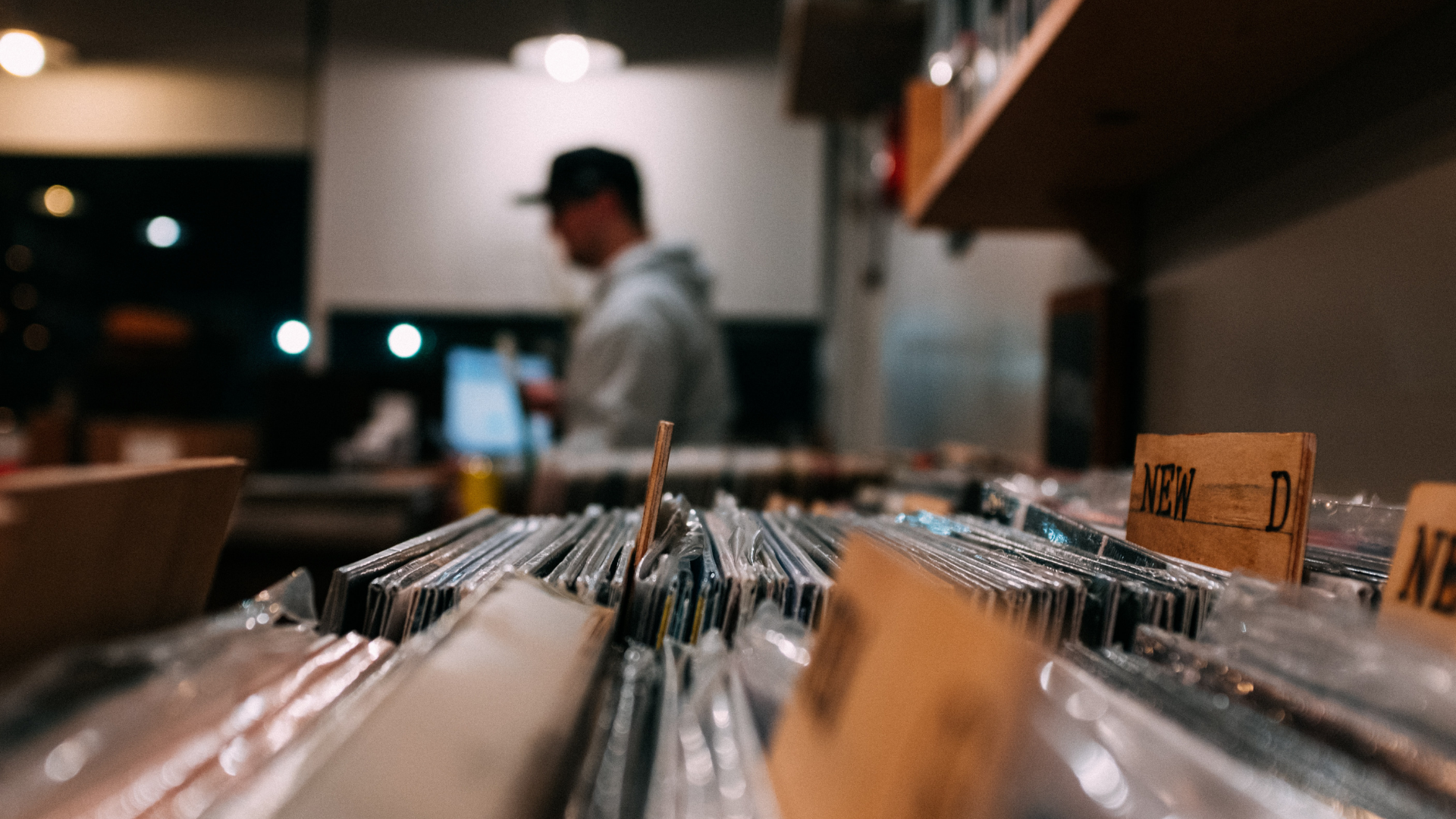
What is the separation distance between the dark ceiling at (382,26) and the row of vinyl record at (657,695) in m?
3.64

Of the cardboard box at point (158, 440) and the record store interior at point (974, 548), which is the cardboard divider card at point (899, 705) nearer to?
the record store interior at point (974, 548)

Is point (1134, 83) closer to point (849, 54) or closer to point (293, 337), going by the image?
point (849, 54)

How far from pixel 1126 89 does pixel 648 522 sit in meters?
0.59

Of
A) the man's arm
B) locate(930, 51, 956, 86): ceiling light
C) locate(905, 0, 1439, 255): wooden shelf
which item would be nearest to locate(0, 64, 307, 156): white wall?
the man's arm

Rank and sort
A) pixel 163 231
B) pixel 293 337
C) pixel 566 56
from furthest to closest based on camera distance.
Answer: pixel 163 231 < pixel 293 337 < pixel 566 56

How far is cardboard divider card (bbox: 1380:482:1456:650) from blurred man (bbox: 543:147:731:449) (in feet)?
5.53

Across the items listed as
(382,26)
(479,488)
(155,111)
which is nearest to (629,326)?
(479,488)

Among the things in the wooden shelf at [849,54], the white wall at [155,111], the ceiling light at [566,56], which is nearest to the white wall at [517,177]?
the ceiling light at [566,56]

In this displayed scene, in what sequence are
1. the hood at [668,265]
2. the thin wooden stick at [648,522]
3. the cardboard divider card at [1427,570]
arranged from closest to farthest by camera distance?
1. the cardboard divider card at [1427,570]
2. the thin wooden stick at [648,522]
3. the hood at [668,265]

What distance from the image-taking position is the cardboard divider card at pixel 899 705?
7.2 inches

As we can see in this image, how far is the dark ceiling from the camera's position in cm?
357

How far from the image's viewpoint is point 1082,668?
1.08 feet

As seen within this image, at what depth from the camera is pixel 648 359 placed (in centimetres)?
201

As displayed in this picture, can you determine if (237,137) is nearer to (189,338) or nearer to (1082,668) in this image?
(189,338)
